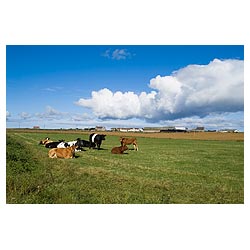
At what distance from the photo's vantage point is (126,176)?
22.3 ft

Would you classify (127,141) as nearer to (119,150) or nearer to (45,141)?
(119,150)

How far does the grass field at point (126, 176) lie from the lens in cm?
582

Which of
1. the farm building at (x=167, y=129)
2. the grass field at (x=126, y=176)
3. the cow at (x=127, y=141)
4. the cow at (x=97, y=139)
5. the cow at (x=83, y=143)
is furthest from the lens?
the cow at (x=83, y=143)

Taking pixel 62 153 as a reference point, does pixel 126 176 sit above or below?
below

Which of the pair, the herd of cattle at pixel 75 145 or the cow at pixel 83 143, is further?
the cow at pixel 83 143

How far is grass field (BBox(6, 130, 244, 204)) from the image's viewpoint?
5.82 meters

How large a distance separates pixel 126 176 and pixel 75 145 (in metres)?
4.07

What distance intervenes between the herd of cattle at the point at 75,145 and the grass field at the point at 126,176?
31cm

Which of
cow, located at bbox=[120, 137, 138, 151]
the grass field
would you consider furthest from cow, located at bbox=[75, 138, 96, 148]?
cow, located at bbox=[120, 137, 138, 151]

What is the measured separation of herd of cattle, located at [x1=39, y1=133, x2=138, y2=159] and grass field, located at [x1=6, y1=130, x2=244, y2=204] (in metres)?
0.31

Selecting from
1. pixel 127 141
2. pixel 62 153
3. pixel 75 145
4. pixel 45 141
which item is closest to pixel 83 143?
pixel 75 145

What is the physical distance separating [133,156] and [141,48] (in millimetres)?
3535

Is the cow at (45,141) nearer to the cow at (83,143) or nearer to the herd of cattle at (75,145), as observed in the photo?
the herd of cattle at (75,145)

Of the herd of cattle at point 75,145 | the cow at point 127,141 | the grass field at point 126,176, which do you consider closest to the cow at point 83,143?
the herd of cattle at point 75,145
